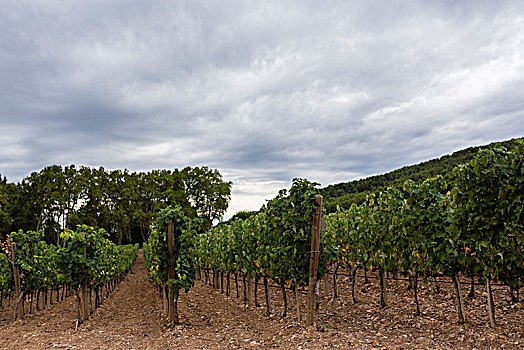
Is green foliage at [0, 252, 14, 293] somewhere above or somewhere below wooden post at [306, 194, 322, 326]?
below

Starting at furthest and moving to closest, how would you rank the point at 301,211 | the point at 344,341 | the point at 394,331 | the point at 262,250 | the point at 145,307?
the point at 145,307
the point at 262,250
the point at 301,211
the point at 394,331
the point at 344,341

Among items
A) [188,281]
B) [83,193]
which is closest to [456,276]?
[188,281]

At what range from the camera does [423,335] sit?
5293mm

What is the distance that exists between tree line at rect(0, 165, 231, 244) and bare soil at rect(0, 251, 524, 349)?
78.6 feet

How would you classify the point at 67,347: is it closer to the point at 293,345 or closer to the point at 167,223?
the point at 167,223

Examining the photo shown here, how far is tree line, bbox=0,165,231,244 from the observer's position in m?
31.2

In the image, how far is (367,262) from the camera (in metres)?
7.88

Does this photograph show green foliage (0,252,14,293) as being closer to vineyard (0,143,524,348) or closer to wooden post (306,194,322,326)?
vineyard (0,143,524,348)

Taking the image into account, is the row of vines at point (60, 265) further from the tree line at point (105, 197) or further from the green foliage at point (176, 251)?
the tree line at point (105, 197)

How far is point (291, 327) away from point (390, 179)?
89.6ft

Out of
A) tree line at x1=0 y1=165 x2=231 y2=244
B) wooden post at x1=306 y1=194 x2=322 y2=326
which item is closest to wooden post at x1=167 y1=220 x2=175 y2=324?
wooden post at x1=306 y1=194 x2=322 y2=326

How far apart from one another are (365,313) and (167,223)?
4595mm

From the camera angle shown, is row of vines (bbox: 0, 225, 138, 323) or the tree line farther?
the tree line

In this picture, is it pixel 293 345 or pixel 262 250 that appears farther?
pixel 262 250
